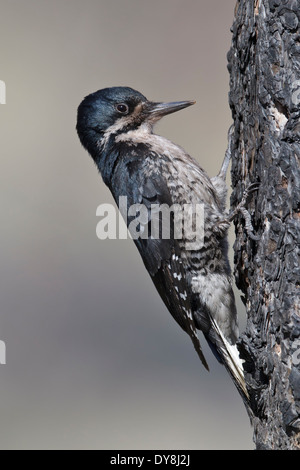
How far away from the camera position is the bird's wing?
356cm

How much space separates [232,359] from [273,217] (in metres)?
0.98

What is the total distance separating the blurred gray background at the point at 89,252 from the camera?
5996 millimetres

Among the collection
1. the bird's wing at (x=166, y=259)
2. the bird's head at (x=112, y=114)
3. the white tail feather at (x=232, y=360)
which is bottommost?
the white tail feather at (x=232, y=360)

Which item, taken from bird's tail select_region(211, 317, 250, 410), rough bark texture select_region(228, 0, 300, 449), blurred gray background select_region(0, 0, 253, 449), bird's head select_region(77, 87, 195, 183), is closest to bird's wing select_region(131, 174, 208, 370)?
bird's tail select_region(211, 317, 250, 410)

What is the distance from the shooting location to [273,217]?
271 cm

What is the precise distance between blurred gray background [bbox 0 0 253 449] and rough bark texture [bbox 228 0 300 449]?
120 inches

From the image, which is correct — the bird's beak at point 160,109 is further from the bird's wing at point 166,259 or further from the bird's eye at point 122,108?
the bird's wing at point 166,259

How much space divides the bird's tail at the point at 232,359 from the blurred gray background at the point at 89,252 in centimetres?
229

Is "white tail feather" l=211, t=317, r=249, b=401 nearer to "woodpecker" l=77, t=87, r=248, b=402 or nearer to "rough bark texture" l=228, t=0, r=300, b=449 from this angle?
"woodpecker" l=77, t=87, r=248, b=402

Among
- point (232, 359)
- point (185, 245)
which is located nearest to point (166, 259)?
point (185, 245)

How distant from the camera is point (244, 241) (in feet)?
9.86

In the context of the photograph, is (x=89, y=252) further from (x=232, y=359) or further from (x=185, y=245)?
(x=232, y=359)

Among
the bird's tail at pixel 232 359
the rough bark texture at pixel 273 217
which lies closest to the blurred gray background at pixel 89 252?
the bird's tail at pixel 232 359

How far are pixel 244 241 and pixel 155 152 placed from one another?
2.76ft
